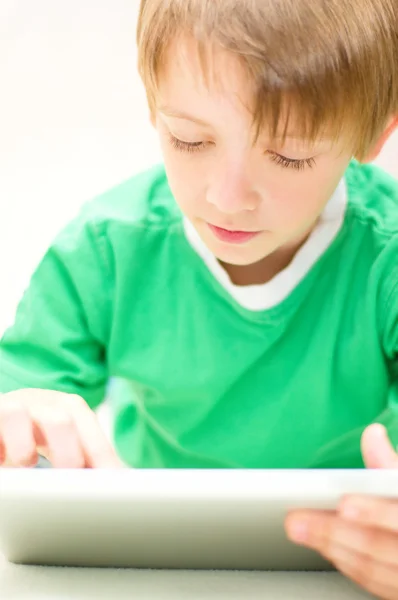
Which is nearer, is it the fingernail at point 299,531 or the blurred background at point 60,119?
the fingernail at point 299,531

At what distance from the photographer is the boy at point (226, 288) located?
49 centimetres

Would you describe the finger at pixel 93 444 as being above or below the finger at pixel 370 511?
below

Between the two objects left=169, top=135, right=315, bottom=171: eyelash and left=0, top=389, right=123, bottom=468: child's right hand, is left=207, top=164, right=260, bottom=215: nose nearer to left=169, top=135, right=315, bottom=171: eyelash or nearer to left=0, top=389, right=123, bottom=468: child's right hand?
left=169, top=135, right=315, bottom=171: eyelash

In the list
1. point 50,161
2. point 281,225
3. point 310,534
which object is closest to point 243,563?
point 310,534

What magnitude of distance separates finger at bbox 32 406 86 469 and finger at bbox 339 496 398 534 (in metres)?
0.18

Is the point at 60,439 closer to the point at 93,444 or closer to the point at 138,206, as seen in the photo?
the point at 93,444

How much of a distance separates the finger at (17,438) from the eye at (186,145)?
7.7 inches

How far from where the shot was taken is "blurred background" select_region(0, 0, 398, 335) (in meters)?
0.98

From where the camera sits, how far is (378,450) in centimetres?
44

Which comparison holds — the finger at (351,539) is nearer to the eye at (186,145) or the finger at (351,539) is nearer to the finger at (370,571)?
the finger at (370,571)

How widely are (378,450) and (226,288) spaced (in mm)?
255

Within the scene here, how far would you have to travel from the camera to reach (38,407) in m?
0.51

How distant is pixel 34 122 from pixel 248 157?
61 cm

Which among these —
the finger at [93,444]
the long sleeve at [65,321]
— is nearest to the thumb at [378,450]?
the finger at [93,444]
